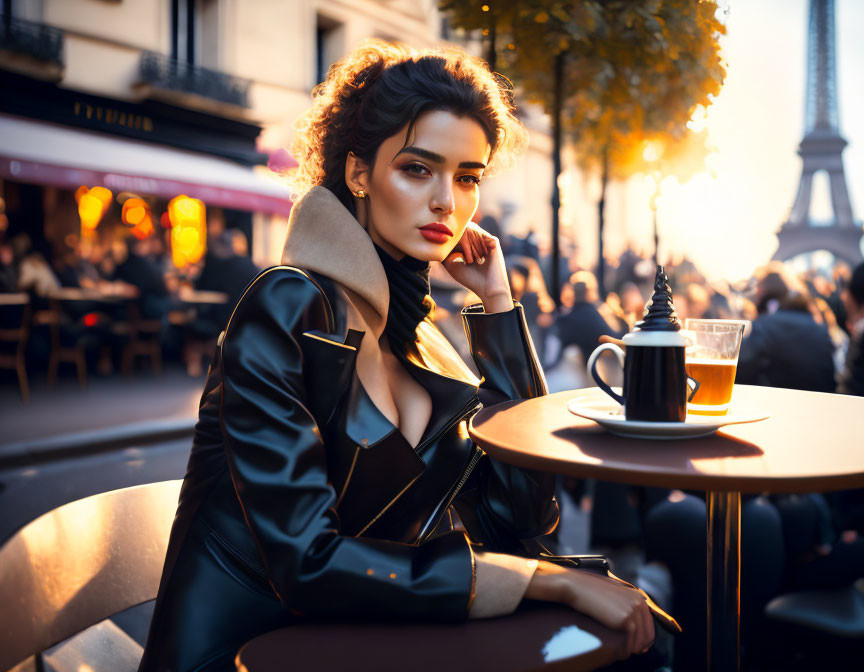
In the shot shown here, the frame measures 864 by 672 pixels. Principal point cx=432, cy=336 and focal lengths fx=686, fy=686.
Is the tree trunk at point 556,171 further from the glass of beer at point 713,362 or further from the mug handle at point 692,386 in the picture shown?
the mug handle at point 692,386

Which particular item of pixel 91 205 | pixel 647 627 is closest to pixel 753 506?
pixel 647 627

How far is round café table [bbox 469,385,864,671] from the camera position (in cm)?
95

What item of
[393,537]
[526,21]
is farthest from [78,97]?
[393,537]

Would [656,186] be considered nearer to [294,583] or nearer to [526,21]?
[526,21]

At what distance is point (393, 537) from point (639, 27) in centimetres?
228

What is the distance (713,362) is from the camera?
1.36 m

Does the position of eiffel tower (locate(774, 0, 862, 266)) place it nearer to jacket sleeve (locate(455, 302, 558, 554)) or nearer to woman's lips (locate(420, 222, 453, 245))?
jacket sleeve (locate(455, 302, 558, 554))

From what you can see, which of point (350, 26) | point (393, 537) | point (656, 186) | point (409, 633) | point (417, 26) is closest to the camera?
point (409, 633)

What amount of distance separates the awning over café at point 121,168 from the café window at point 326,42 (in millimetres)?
1977

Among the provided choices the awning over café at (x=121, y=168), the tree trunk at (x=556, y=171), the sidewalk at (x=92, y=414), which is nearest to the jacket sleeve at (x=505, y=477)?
the tree trunk at (x=556, y=171)

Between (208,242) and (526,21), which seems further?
(208,242)

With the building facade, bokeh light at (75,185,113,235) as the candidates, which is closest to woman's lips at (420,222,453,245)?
the building facade

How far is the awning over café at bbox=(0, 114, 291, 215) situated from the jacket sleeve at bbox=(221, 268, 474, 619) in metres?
6.06

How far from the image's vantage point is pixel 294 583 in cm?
96
